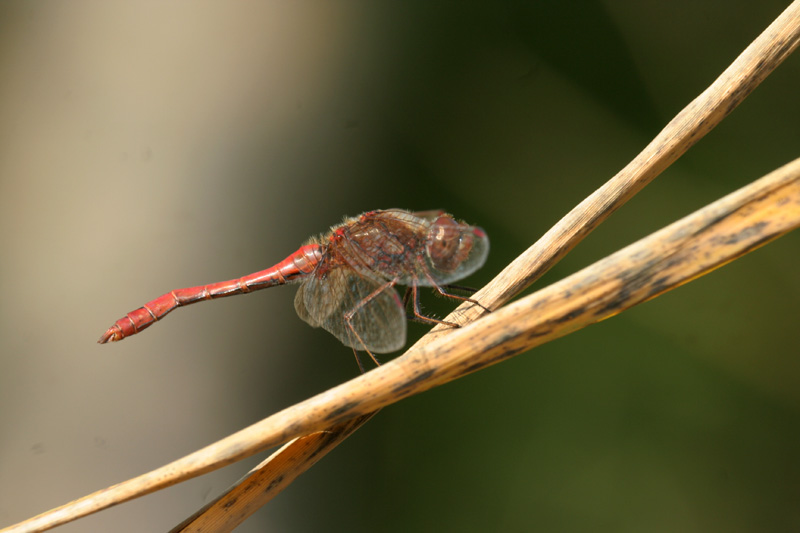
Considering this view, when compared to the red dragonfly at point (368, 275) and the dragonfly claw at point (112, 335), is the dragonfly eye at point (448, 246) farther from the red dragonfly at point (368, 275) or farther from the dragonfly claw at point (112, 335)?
the dragonfly claw at point (112, 335)

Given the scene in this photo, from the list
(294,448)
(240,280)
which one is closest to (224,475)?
(240,280)

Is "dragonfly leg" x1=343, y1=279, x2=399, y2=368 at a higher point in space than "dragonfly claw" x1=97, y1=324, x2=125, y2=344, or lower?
lower

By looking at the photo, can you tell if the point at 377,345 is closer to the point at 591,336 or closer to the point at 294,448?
the point at 294,448

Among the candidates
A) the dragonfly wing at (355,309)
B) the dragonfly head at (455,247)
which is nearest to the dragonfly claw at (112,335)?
the dragonfly wing at (355,309)

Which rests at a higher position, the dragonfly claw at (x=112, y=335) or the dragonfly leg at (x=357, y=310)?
the dragonfly claw at (x=112, y=335)

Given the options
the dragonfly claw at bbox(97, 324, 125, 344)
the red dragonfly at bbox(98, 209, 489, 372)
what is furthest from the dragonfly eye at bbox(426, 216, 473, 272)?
the dragonfly claw at bbox(97, 324, 125, 344)

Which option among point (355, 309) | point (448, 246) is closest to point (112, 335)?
point (355, 309)

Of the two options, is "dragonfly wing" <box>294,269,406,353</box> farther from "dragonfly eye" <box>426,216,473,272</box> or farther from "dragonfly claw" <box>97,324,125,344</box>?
"dragonfly claw" <box>97,324,125,344</box>

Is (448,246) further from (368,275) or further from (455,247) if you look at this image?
(368,275)
